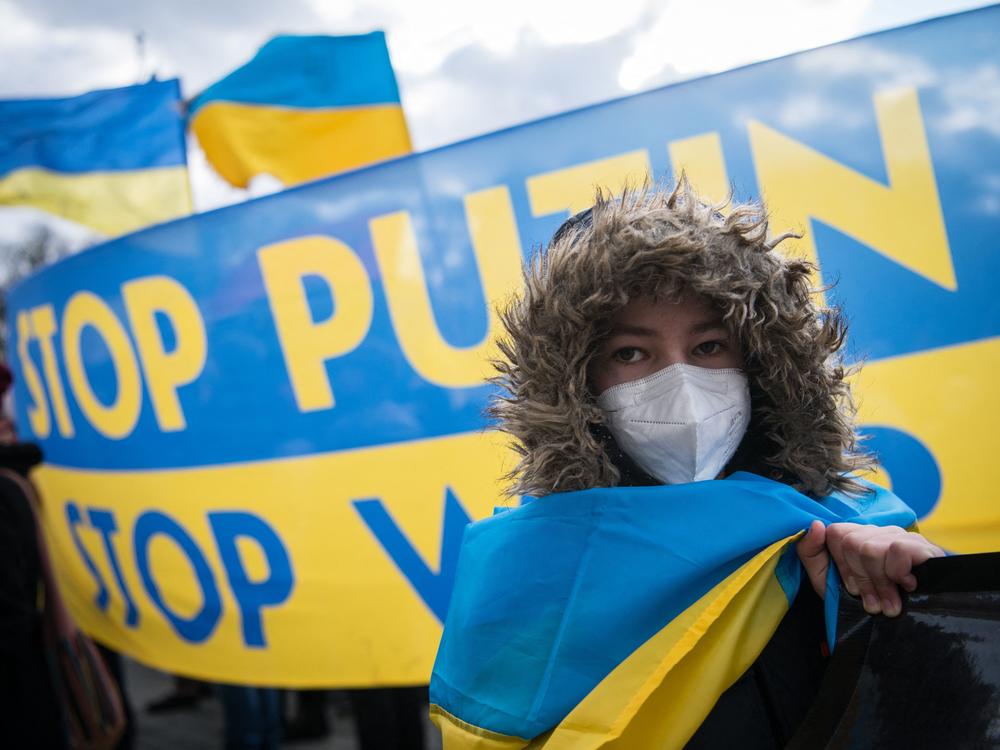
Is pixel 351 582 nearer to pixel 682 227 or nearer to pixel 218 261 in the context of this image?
pixel 218 261

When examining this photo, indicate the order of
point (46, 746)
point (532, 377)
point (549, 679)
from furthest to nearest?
1. point (46, 746)
2. point (532, 377)
3. point (549, 679)

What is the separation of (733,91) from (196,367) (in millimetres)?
1964

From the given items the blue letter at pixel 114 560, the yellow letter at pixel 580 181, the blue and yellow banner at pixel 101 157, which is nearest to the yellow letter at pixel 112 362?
the blue letter at pixel 114 560

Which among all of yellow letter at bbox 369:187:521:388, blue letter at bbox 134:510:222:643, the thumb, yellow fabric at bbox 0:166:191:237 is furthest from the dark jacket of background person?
the thumb

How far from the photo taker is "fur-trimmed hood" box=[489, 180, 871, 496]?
44.1 inches

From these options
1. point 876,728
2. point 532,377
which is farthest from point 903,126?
point 876,728

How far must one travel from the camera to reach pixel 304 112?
3406 mm

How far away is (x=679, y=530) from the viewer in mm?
1079

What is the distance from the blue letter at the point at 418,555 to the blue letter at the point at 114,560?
1224 mm

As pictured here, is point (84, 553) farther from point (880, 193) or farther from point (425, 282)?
point (880, 193)

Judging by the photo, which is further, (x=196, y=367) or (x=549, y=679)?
(x=196, y=367)

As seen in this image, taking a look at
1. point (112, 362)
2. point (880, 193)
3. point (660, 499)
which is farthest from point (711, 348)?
point (112, 362)

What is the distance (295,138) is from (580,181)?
171 centimetres

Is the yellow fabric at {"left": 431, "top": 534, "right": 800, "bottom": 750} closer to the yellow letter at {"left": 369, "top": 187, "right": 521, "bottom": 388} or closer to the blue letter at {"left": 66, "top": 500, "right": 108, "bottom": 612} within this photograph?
the yellow letter at {"left": 369, "top": 187, "right": 521, "bottom": 388}
